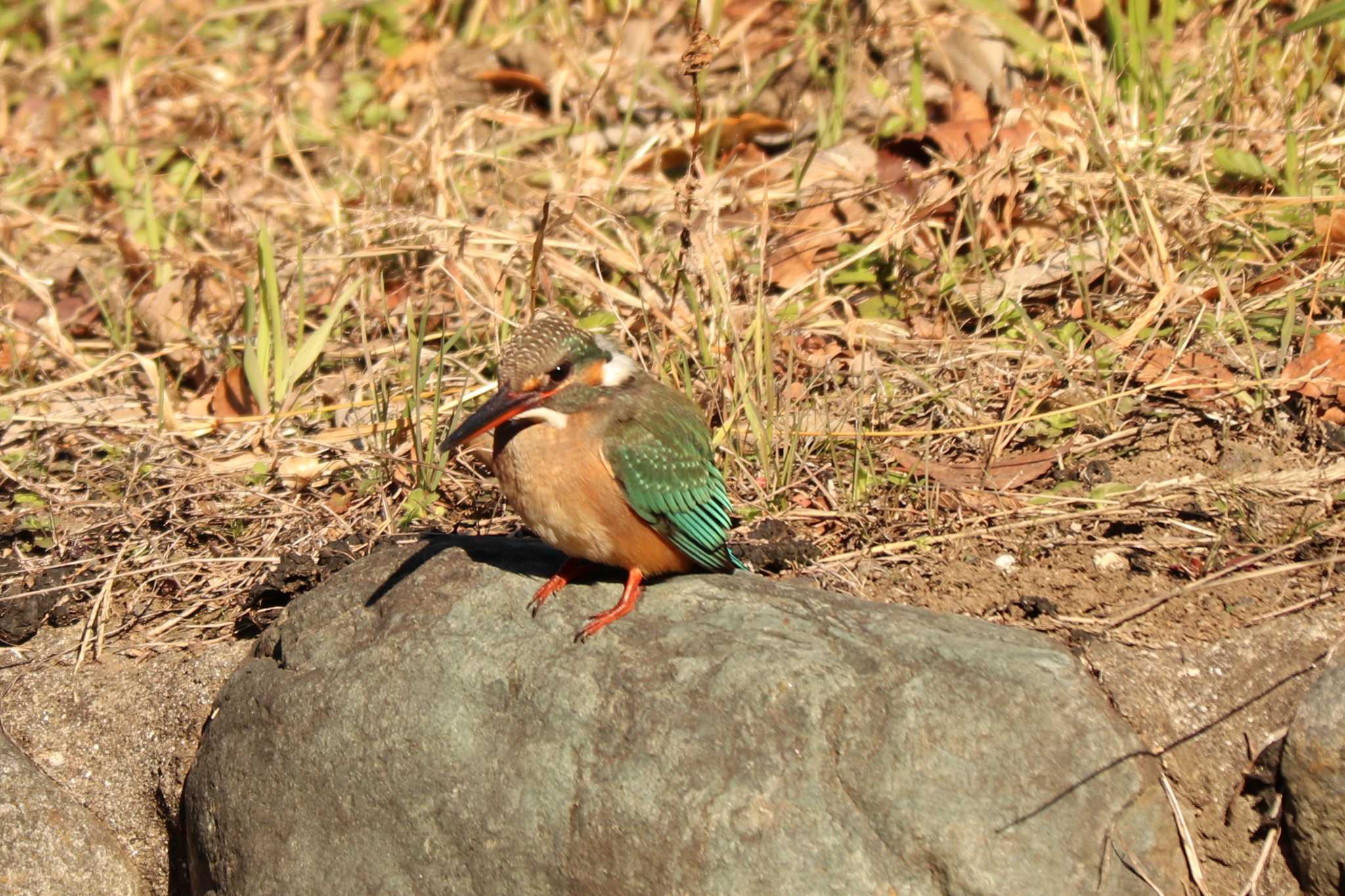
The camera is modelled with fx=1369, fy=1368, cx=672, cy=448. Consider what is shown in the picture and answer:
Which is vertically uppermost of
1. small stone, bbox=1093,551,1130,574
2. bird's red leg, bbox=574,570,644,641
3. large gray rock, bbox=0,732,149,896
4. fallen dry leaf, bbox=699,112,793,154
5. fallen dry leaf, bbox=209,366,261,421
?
fallen dry leaf, bbox=699,112,793,154

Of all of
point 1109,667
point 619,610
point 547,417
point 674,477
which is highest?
point 547,417

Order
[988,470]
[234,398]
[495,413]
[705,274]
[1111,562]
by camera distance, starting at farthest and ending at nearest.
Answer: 1. [234,398]
2. [705,274]
3. [988,470]
4. [1111,562]
5. [495,413]

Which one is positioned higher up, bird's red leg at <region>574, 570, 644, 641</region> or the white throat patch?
the white throat patch

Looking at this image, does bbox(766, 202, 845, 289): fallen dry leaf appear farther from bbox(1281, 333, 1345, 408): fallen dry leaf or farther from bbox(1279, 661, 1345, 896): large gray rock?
bbox(1279, 661, 1345, 896): large gray rock

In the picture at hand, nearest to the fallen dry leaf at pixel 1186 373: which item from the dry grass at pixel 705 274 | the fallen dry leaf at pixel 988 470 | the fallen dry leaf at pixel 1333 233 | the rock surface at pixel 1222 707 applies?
the dry grass at pixel 705 274

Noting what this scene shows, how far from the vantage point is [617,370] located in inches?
143

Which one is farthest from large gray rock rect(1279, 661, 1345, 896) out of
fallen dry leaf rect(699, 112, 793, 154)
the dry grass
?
fallen dry leaf rect(699, 112, 793, 154)

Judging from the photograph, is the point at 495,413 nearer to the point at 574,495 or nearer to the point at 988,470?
the point at 574,495

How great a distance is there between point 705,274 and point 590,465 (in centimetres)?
141

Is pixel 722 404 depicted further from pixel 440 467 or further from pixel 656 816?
pixel 656 816

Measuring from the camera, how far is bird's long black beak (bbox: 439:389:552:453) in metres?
3.31

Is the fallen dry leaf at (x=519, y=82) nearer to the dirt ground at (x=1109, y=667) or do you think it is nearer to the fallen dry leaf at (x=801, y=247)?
the fallen dry leaf at (x=801, y=247)

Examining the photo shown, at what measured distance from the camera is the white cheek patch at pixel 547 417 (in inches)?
135

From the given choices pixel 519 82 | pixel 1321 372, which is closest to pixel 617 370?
pixel 1321 372
